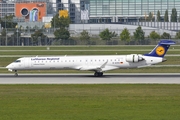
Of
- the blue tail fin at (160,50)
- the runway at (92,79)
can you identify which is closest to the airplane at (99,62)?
the blue tail fin at (160,50)

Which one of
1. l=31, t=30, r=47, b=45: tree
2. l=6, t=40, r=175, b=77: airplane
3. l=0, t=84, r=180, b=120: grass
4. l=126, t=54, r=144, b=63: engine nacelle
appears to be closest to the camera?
l=0, t=84, r=180, b=120: grass

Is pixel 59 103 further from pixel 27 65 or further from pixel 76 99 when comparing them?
pixel 27 65

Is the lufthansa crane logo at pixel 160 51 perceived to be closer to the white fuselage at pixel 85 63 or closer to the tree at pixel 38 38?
the white fuselage at pixel 85 63

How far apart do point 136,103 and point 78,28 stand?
152m

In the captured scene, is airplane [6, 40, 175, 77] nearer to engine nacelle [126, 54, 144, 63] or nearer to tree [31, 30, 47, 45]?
engine nacelle [126, 54, 144, 63]

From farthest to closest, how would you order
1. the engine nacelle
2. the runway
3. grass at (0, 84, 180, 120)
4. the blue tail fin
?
1. the blue tail fin
2. the engine nacelle
3. the runway
4. grass at (0, 84, 180, 120)

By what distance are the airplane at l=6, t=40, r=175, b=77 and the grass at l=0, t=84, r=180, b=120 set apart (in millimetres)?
10442

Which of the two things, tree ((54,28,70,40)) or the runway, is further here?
tree ((54,28,70,40))

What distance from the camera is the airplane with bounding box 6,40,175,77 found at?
190 ft

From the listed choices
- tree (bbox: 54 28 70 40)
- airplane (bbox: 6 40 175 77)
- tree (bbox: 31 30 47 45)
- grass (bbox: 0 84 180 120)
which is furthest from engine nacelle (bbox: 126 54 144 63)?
tree (bbox: 31 30 47 45)

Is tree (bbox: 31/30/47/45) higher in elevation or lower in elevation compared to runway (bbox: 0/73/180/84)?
higher

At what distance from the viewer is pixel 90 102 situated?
1460 inches

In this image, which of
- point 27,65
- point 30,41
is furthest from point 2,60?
point 30,41

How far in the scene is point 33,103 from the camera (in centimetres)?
3684
